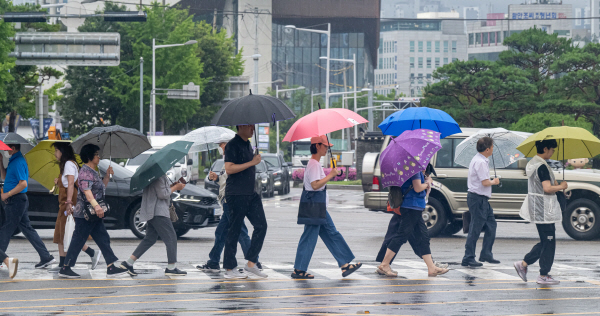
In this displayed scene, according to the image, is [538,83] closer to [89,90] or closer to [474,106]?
[474,106]

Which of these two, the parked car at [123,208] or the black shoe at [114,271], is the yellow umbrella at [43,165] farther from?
the parked car at [123,208]

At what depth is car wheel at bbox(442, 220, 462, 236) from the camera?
1611cm

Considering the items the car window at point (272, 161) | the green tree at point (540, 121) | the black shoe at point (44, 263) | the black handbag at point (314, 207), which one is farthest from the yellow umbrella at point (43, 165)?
the green tree at point (540, 121)

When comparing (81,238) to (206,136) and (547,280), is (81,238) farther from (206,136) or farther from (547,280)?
(547,280)

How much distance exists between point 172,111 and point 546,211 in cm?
4478

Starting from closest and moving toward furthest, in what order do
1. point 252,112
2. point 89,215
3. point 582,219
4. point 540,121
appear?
point 252,112
point 89,215
point 582,219
point 540,121

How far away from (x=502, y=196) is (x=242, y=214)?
7.25 meters

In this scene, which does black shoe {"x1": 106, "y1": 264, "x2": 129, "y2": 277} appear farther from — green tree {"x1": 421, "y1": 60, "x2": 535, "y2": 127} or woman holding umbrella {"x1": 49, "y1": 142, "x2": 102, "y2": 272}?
green tree {"x1": 421, "y1": 60, "x2": 535, "y2": 127}

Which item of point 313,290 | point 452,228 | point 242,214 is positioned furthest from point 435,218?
point 313,290

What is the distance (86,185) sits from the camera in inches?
380

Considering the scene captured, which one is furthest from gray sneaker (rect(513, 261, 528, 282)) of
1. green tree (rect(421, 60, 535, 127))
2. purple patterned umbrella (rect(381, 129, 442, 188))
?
green tree (rect(421, 60, 535, 127))

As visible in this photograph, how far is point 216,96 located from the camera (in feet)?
197

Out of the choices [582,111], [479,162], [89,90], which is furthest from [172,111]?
[479,162]

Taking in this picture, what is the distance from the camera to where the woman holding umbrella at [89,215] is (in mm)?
9680
